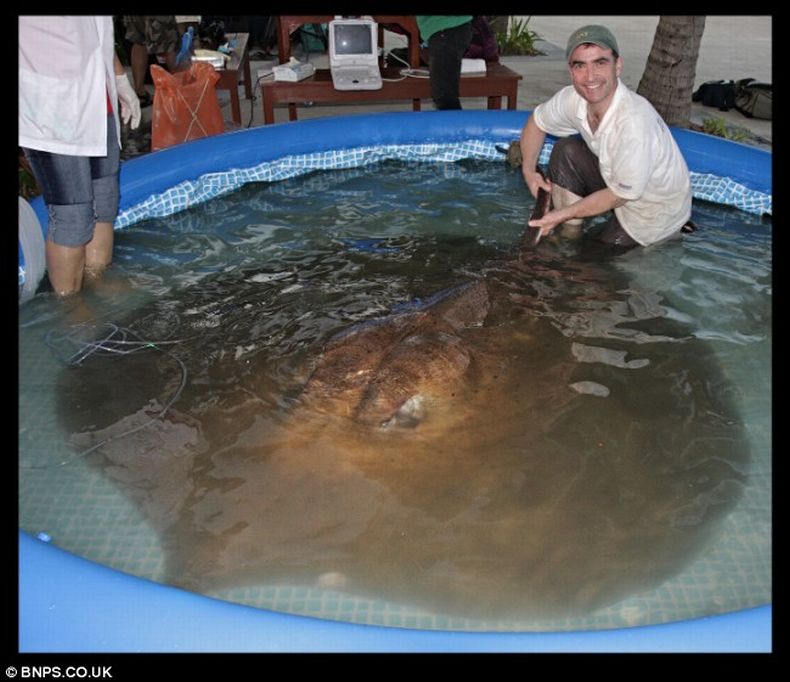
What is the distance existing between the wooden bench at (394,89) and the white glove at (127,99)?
2.56 metres

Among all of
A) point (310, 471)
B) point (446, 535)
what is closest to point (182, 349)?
point (310, 471)

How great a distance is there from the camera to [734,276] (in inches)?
161

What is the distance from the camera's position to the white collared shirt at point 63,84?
2.78 meters

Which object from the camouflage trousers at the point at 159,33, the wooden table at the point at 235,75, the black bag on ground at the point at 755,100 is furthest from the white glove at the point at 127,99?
the black bag on ground at the point at 755,100

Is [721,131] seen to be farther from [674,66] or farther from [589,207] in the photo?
[589,207]

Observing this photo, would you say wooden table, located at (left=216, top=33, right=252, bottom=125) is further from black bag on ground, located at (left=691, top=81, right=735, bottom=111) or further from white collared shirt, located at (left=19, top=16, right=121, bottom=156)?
black bag on ground, located at (left=691, top=81, right=735, bottom=111)

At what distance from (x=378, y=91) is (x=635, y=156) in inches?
138

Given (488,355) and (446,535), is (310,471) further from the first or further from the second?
(488,355)

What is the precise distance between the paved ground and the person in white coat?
136 inches

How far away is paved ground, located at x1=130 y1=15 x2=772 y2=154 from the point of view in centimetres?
729

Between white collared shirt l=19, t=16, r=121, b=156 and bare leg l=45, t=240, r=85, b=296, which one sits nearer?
white collared shirt l=19, t=16, r=121, b=156

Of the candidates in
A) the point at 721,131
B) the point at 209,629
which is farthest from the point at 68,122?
the point at 721,131

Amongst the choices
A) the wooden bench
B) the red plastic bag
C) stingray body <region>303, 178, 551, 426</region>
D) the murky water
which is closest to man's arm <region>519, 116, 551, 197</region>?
the murky water
